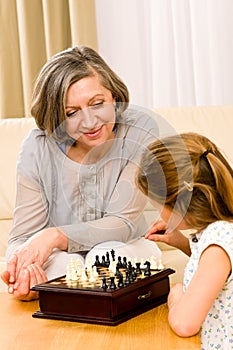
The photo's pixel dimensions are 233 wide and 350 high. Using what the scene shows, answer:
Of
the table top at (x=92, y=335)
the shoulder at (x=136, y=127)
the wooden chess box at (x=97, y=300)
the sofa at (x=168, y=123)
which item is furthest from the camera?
the sofa at (x=168, y=123)

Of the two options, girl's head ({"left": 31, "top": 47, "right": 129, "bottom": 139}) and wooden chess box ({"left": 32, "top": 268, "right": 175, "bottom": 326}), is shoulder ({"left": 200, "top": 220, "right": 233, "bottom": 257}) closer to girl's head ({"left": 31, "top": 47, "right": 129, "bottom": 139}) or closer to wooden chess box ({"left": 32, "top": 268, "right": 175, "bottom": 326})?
wooden chess box ({"left": 32, "top": 268, "right": 175, "bottom": 326})

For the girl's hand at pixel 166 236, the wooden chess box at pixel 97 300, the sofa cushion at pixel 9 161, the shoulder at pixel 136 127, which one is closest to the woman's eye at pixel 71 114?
the shoulder at pixel 136 127

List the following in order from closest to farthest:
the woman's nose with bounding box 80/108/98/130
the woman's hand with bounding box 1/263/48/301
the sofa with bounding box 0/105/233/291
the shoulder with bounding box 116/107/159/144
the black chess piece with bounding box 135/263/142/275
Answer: the black chess piece with bounding box 135/263/142/275
the woman's hand with bounding box 1/263/48/301
the woman's nose with bounding box 80/108/98/130
the shoulder with bounding box 116/107/159/144
the sofa with bounding box 0/105/233/291

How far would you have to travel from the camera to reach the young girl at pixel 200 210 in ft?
4.53

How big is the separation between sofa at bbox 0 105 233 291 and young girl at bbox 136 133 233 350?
Result: 1054 millimetres

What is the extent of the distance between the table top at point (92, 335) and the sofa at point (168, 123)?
1063 mm

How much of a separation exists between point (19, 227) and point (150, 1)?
1.53 meters

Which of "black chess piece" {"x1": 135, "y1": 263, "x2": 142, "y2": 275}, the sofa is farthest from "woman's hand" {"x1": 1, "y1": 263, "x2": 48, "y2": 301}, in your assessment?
the sofa

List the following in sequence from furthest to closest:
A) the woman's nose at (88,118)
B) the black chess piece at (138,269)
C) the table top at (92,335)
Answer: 1. the woman's nose at (88,118)
2. the black chess piece at (138,269)
3. the table top at (92,335)

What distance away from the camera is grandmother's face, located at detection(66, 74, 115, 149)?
1968 millimetres

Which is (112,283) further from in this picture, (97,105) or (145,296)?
(97,105)

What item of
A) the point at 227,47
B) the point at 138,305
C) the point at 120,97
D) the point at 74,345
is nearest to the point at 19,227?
the point at 120,97

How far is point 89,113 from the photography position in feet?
6.53

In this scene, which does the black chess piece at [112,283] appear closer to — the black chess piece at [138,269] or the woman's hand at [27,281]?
the black chess piece at [138,269]
